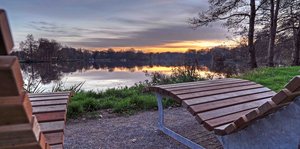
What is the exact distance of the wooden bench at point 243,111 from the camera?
5.99ft

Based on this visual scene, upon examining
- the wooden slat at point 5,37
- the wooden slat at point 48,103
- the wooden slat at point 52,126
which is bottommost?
the wooden slat at point 52,126

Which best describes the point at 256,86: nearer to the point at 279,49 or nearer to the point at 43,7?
the point at 43,7

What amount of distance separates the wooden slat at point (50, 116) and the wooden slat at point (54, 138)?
296mm

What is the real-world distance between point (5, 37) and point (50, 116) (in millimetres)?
1819

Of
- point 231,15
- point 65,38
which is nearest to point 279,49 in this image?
point 231,15

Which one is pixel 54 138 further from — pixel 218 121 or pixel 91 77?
pixel 91 77

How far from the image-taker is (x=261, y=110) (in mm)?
1785

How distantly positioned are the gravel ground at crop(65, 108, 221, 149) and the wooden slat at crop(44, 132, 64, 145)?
4.50 ft

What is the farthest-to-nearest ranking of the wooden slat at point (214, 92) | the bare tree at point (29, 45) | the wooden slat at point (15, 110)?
1. the bare tree at point (29, 45)
2. the wooden slat at point (214, 92)
3. the wooden slat at point (15, 110)

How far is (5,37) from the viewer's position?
2.15 feet

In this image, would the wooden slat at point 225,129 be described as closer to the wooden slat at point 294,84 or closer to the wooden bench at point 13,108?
the wooden slat at point 294,84

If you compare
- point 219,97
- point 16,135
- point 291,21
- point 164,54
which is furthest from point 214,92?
point 164,54

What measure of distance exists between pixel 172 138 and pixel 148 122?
0.77 meters

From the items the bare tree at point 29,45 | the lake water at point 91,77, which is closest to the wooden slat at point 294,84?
the lake water at point 91,77
